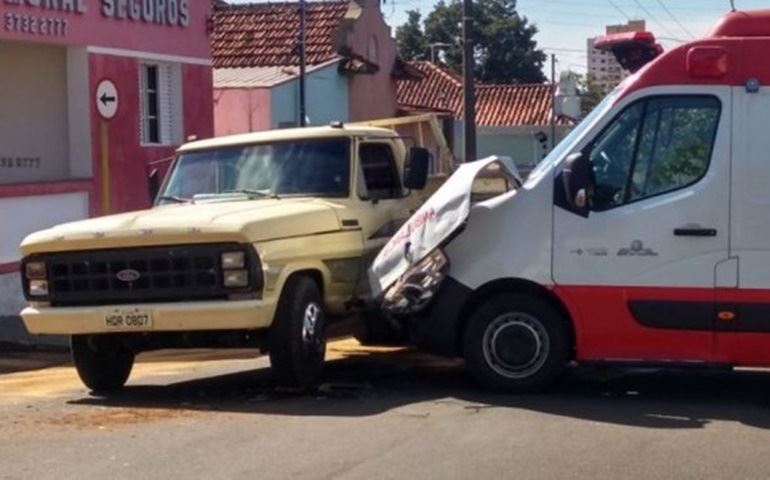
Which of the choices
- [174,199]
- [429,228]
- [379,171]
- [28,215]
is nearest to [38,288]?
[174,199]

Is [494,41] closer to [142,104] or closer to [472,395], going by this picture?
[142,104]

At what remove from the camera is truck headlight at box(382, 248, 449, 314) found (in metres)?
11.3

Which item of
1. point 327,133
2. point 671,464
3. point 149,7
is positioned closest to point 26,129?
point 149,7

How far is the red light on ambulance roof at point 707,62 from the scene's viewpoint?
424 inches

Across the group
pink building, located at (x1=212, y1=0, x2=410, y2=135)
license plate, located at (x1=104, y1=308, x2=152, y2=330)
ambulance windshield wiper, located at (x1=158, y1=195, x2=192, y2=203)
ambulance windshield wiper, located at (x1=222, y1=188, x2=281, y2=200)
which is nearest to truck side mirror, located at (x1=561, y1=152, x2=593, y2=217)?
ambulance windshield wiper, located at (x1=222, y1=188, x2=281, y2=200)

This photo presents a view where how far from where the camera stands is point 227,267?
429 inches

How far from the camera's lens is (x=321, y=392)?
11.4 m

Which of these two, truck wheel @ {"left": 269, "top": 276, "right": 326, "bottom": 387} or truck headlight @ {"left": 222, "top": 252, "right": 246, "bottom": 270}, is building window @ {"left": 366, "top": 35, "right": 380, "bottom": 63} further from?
truck headlight @ {"left": 222, "top": 252, "right": 246, "bottom": 270}

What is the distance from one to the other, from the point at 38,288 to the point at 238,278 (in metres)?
1.62

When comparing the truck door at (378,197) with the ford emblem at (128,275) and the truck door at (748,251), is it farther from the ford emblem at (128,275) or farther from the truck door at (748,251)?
the truck door at (748,251)

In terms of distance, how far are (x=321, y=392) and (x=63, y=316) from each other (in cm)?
199

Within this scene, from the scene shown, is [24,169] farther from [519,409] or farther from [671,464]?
[671,464]

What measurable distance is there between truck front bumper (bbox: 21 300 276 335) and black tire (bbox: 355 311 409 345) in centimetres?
150

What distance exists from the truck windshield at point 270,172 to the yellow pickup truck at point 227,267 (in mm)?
12
